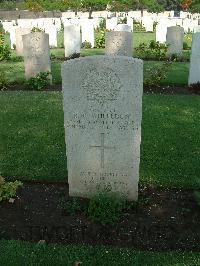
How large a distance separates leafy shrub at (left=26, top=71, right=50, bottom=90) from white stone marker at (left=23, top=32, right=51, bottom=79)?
14.2 inches

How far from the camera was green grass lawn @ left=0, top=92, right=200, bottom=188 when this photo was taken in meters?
5.71

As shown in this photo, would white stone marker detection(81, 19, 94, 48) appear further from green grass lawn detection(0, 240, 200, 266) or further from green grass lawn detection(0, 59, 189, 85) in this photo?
green grass lawn detection(0, 240, 200, 266)

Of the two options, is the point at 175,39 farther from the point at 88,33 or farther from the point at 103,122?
the point at 103,122

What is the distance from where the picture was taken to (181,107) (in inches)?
351

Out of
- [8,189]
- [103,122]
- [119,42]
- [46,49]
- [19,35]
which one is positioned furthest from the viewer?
[19,35]

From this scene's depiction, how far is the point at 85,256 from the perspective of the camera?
4000 millimetres

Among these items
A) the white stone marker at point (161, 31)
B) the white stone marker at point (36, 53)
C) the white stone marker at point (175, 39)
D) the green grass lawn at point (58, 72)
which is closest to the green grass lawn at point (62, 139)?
the white stone marker at point (36, 53)

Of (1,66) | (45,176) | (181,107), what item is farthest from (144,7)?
(45,176)

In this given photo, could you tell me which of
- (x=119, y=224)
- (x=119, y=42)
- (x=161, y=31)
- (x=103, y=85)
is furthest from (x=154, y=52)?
(x=119, y=224)

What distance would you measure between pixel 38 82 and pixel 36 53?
984 mm

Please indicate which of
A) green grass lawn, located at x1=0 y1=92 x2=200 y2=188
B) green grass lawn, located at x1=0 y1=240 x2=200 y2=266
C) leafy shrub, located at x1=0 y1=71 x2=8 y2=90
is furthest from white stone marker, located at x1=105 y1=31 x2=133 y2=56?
green grass lawn, located at x1=0 y1=240 x2=200 y2=266

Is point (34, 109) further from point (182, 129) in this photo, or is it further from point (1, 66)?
point (1, 66)

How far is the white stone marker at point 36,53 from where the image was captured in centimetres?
1091

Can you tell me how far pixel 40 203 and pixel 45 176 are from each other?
0.70 metres
